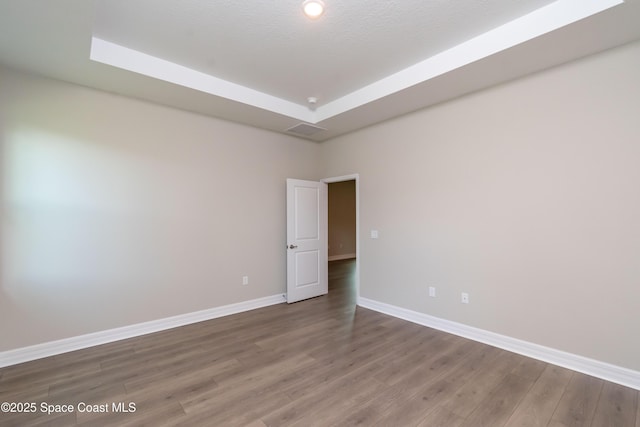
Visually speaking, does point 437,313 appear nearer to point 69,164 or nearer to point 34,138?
point 69,164

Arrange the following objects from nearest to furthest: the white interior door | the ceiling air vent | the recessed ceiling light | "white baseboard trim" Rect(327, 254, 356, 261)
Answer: the recessed ceiling light → the ceiling air vent → the white interior door → "white baseboard trim" Rect(327, 254, 356, 261)

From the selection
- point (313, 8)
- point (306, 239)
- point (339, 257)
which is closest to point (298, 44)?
point (313, 8)

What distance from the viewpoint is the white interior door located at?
15.5 ft

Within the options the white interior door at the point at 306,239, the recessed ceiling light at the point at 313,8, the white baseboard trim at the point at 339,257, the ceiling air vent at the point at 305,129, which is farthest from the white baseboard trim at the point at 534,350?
the white baseboard trim at the point at 339,257

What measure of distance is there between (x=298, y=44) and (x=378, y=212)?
100 inches

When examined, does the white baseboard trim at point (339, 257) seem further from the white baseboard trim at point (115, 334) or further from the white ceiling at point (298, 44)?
the white ceiling at point (298, 44)

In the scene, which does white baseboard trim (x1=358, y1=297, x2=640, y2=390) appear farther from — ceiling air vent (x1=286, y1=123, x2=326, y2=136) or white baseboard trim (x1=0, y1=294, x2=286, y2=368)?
ceiling air vent (x1=286, y1=123, x2=326, y2=136)

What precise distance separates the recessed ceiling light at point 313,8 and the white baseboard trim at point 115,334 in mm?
3681

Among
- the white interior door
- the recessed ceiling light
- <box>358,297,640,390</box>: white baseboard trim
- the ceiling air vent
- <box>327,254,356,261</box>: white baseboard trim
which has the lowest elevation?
<box>358,297,640,390</box>: white baseboard trim

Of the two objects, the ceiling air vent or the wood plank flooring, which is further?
the ceiling air vent

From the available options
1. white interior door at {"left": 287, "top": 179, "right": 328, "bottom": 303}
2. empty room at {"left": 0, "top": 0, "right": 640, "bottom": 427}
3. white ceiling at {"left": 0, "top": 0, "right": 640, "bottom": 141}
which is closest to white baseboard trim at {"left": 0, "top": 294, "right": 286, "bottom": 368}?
empty room at {"left": 0, "top": 0, "right": 640, "bottom": 427}

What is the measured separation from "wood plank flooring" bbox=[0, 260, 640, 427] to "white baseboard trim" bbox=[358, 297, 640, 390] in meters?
0.09

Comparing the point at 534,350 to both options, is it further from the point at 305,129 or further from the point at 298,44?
the point at 305,129

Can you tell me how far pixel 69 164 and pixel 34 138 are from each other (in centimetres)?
35
